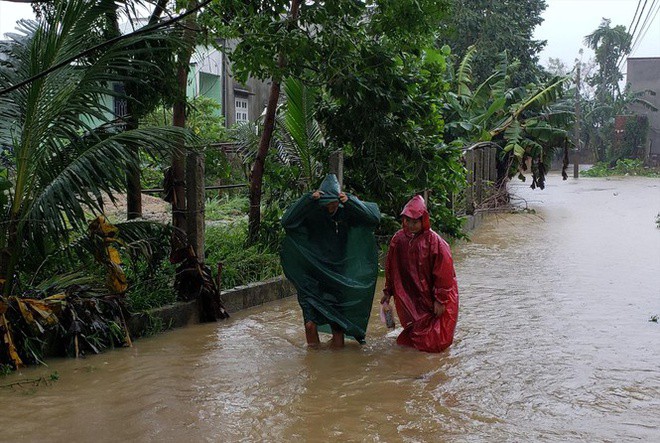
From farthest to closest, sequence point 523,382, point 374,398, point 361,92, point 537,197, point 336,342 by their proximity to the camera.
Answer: point 537,197 < point 361,92 < point 336,342 < point 523,382 < point 374,398

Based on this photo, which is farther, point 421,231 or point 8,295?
point 421,231

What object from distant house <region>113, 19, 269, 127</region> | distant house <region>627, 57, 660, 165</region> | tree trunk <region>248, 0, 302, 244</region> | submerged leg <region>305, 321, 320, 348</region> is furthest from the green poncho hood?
distant house <region>627, 57, 660, 165</region>

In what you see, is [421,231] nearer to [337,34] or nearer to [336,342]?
[336,342]

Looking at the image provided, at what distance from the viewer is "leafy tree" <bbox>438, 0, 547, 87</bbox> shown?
29.0 metres

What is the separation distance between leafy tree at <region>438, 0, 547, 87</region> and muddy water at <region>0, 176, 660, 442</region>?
2025cm

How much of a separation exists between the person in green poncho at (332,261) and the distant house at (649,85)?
44.4m

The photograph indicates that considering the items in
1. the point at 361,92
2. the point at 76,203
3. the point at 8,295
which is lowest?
the point at 8,295

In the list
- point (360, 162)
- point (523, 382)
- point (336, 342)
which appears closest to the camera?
point (523, 382)

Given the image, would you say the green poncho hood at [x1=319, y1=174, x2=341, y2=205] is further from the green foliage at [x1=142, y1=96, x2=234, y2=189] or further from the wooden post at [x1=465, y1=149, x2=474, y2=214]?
the wooden post at [x1=465, y1=149, x2=474, y2=214]

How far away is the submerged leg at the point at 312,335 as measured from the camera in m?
7.32

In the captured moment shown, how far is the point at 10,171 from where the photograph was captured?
756 centimetres

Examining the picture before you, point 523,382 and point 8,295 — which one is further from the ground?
point 8,295

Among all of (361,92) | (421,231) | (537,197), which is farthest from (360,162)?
(537,197)

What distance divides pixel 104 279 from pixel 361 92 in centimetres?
368
